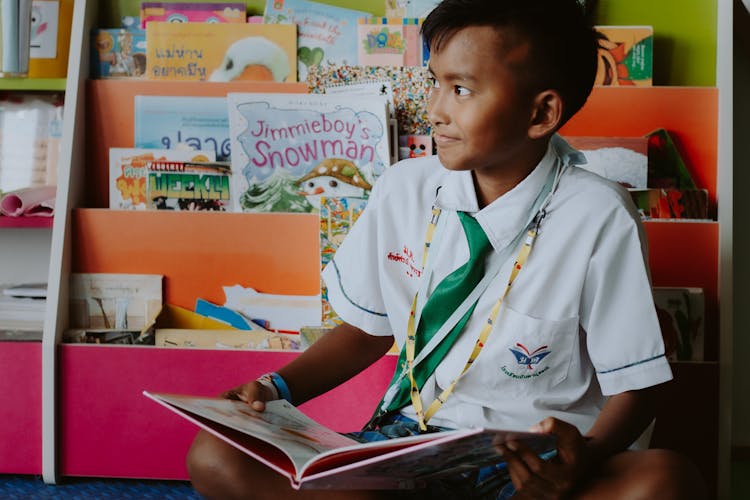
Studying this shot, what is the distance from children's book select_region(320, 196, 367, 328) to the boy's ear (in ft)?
2.05

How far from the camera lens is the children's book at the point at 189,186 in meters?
1.87

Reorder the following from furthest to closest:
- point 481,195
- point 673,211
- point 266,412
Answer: point 673,211 → point 481,195 → point 266,412

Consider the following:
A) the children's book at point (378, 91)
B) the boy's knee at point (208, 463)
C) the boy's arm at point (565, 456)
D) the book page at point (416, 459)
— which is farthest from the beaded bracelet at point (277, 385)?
the children's book at point (378, 91)

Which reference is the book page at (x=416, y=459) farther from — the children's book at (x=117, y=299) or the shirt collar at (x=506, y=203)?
the children's book at (x=117, y=299)

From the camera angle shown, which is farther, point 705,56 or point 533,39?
point 705,56

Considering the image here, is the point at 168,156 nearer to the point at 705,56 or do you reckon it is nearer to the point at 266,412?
the point at 266,412

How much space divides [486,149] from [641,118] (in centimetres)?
76

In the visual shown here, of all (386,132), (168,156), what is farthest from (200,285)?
(386,132)

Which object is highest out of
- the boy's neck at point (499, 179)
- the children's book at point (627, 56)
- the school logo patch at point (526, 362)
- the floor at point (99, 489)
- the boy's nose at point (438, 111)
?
the children's book at point (627, 56)

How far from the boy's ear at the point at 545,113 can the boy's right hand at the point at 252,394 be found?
0.50 m

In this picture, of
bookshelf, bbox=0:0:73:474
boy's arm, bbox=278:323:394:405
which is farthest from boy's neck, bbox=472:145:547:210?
bookshelf, bbox=0:0:73:474

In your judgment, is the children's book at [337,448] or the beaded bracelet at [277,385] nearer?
the children's book at [337,448]

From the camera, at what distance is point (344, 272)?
1395 mm

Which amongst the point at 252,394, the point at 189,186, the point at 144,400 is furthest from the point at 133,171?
the point at 252,394
